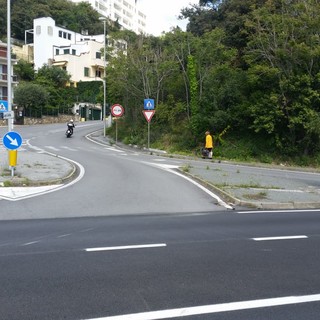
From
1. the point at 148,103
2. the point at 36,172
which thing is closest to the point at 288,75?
the point at 148,103

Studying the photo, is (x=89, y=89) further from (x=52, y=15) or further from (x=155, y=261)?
(x=155, y=261)

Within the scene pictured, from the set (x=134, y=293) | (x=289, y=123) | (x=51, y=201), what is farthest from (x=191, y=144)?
(x=134, y=293)

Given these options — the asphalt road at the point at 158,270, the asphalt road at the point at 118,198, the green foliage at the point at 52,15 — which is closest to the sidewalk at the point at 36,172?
the asphalt road at the point at 118,198

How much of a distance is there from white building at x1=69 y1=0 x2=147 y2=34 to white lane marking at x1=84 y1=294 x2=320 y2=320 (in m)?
118

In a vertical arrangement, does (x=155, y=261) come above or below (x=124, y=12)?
Answer: below

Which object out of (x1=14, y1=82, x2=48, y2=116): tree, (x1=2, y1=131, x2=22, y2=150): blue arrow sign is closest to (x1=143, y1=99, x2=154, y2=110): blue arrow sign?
(x1=2, y1=131, x2=22, y2=150): blue arrow sign

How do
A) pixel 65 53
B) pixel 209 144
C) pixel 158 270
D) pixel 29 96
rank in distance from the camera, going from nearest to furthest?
pixel 158 270 → pixel 209 144 → pixel 29 96 → pixel 65 53

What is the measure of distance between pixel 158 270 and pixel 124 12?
448 ft

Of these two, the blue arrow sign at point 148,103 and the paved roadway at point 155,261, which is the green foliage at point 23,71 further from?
Answer: the paved roadway at point 155,261

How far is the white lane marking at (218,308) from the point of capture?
4.11 metres

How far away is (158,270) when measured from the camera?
5.56 metres

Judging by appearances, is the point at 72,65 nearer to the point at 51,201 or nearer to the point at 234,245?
the point at 51,201

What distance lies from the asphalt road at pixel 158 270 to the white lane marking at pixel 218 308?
10mm

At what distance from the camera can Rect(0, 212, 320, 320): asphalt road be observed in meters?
4.33
